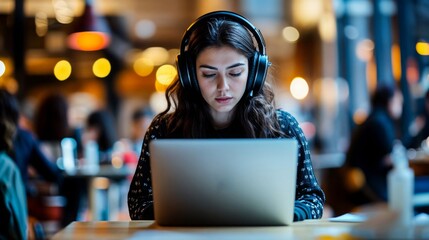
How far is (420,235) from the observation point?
151 centimetres

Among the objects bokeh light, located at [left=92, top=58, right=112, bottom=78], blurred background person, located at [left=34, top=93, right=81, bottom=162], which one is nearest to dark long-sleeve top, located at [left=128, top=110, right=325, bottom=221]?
blurred background person, located at [left=34, top=93, right=81, bottom=162]

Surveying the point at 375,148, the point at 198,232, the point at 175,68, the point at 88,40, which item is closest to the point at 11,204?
the point at 175,68

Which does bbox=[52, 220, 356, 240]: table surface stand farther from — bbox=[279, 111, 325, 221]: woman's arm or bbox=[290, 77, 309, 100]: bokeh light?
bbox=[290, 77, 309, 100]: bokeh light

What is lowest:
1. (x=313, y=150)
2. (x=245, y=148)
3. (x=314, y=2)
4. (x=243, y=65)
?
(x=313, y=150)

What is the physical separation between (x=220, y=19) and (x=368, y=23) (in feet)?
26.7

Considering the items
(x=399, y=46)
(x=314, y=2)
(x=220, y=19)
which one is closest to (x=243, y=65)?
(x=220, y=19)

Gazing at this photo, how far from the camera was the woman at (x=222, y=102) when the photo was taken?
2.12 metres

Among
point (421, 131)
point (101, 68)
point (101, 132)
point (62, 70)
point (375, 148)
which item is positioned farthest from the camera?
point (101, 68)

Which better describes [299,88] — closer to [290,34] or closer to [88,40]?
[290,34]

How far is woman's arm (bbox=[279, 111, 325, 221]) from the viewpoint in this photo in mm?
2123

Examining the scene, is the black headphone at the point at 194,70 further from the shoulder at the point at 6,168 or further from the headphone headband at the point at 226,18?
the shoulder at the point at 6,168

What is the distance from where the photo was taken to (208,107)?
2238 millimetres

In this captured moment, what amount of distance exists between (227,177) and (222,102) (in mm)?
533

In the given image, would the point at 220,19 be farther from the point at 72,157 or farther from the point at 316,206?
the point at 72,157
